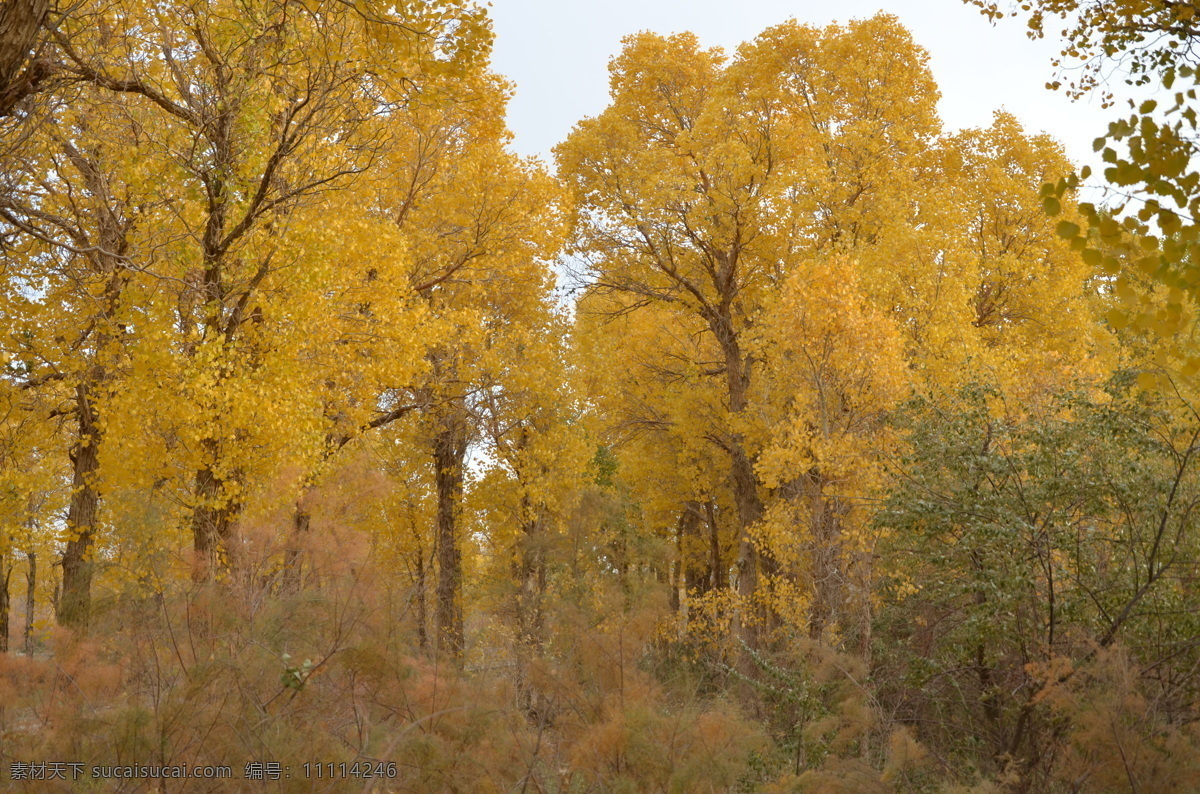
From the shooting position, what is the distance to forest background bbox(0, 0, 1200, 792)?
6.15m

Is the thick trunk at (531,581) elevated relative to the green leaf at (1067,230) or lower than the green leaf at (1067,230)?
lower

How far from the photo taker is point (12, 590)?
30406 mm

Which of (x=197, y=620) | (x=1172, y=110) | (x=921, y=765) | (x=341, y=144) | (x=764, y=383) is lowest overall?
(x=921, y=765)

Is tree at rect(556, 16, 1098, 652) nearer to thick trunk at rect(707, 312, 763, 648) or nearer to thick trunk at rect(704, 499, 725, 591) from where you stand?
thick trunk at rect(707, 312, 763, 648)

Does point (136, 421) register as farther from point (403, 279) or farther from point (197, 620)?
point (197, 620)

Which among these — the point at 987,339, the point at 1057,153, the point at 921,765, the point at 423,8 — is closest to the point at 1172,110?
the point at 423,8

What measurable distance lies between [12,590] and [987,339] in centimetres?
3042

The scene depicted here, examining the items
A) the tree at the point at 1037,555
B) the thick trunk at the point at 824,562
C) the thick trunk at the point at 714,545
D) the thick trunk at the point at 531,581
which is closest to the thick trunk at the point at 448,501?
the thick trunk at the point at 531,581

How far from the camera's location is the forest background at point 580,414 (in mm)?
6148

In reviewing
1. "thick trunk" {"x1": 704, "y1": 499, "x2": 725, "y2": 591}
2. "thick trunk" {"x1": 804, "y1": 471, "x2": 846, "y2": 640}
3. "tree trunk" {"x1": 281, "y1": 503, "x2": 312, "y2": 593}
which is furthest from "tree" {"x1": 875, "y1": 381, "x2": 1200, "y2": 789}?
"thick trunk" {"x1": 704, "y1": 499, "x2": 725, "y2": 591}

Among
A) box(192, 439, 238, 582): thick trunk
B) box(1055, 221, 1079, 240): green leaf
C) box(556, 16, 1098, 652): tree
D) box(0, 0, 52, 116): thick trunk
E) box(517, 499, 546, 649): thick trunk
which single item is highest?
box(556, 16, 1098, 652): tree

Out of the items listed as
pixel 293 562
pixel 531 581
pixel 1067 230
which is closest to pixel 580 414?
pixel 531 581

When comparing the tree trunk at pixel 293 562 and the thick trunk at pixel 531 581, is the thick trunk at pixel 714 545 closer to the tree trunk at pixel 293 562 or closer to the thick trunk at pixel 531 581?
the thick trunk at pixel 531 581

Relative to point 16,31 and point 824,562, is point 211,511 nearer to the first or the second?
point 16,31
